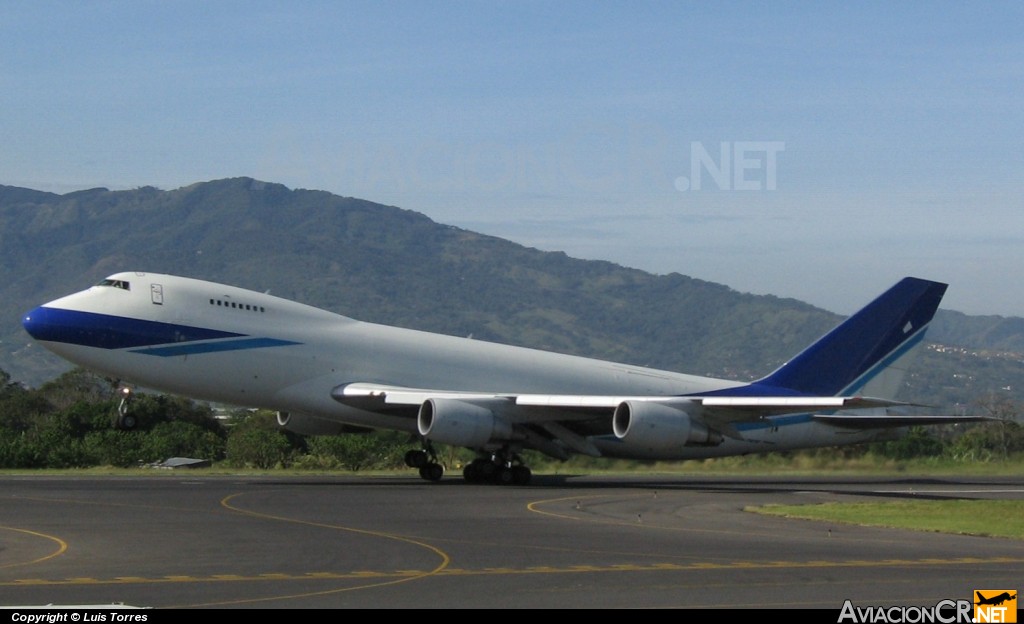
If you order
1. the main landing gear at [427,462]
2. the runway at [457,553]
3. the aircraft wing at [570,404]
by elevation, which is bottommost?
the runway at [457,553]

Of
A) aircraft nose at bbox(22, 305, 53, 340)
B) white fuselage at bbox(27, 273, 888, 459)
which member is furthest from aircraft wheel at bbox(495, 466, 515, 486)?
aircraft nose at bbox(22, 305, 53, 340)

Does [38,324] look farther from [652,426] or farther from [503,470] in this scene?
[652,426]

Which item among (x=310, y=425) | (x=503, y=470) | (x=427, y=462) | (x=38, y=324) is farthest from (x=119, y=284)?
(x=503, y=470)

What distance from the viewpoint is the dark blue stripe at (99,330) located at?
3631 centimetres

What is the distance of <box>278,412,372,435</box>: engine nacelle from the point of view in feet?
137

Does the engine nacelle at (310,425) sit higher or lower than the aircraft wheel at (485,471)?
higher

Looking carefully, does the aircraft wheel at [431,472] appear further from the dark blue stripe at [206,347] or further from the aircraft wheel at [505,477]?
the dark blue stripe at [206,347]

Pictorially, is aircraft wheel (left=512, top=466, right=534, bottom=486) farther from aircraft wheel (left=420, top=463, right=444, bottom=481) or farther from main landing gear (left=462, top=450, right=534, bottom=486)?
aircraft wheel (left=420, top=463, right=444, bottom=481)

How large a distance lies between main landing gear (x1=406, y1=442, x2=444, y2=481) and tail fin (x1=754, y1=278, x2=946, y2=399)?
39.2 ft

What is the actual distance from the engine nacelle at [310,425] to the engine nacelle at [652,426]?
8743 mm

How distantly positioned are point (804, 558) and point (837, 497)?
15471 millimetres

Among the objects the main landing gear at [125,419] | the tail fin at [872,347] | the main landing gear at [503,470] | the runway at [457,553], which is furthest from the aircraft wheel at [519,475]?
the tail fin at [872,347]

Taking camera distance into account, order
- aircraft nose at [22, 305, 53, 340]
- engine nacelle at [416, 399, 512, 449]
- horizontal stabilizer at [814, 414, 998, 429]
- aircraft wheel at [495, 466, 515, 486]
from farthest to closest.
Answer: horizontal stabilizer at [814, 414, 998, 429] < aircraft wheel at [495, 466, 515, 486] < engine nacelle at [416, 399, 512, 449] < aircraft nose at [22, 305, 53, 340]

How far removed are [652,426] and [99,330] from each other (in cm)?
1495
